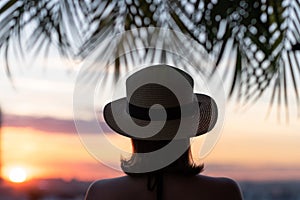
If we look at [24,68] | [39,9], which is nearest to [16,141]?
[24,68]

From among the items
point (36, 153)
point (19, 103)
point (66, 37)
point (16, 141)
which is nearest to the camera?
point (66, 37)

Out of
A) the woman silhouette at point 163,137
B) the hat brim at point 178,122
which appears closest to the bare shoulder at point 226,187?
the woman silhouette at point 163,137

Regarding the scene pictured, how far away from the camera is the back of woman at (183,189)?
149 centimetres

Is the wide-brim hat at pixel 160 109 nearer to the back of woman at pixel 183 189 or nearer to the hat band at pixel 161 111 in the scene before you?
the hat band at pixel 161 111

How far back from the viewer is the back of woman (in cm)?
149

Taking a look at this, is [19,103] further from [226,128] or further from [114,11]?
[226,128]

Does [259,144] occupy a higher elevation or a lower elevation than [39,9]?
lower

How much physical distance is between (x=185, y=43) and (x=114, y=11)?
5.4 inches

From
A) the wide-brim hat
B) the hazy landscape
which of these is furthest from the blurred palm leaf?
the wide-brim hat

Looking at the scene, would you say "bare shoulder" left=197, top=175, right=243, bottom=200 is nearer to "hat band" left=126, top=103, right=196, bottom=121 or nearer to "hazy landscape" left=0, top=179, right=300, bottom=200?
"hazy landscape" left=0, top=179, right=300, bottom=200

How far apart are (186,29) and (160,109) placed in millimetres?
479

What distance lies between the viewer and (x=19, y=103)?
1188 mm

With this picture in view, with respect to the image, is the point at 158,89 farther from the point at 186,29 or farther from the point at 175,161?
the point at 186,29

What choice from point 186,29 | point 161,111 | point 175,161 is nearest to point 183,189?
point 175,161
